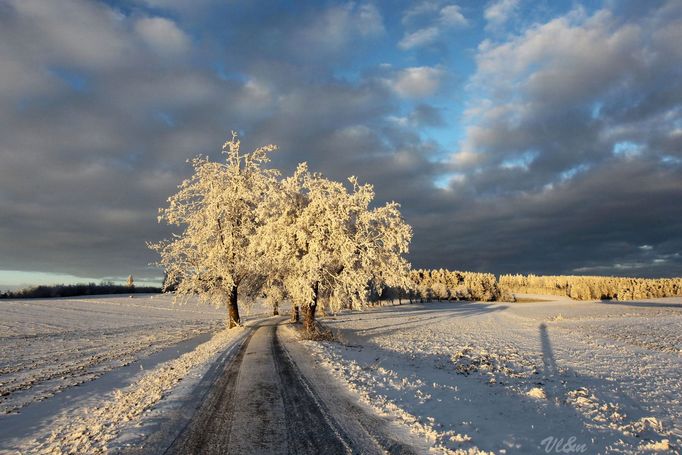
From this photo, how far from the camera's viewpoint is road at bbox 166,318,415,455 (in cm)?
823

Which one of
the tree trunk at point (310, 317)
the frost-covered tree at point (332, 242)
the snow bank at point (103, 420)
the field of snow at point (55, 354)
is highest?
the frost-covered tree at point (332, 242)

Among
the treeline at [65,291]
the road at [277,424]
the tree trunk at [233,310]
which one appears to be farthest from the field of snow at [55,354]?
the treeline at [65,291]

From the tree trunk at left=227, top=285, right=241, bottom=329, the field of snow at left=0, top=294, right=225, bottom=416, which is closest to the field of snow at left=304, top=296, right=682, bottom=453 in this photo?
the field of snow at left=0, top=294, right=225, bottom=416

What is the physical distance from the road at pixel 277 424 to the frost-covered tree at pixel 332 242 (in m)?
14.3

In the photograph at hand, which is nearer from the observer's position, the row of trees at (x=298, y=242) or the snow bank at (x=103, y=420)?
the snow bank at (x=103, y=420)

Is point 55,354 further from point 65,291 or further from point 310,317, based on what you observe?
point 65,291

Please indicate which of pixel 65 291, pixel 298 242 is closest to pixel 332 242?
pixel 298 242

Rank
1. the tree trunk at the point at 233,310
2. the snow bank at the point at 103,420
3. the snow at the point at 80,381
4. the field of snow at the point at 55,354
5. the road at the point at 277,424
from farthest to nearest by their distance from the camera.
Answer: the tree trunk at the point at 233,310 → the field of snow at the point at 55,354 → the snow at the point at 80,381 → the snow bank at the point at 103,420 → the road at the point at 277,424

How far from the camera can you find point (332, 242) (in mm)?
29391

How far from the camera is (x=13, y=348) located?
2952 cm

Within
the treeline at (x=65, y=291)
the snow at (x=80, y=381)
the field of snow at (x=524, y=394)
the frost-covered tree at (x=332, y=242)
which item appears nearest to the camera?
the field of snow at (x=524, y=394)

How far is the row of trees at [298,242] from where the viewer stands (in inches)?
1156

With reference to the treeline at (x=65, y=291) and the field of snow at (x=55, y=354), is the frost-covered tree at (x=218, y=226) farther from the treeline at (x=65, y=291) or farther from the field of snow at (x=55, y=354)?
the treeline at (x=65, y=291)

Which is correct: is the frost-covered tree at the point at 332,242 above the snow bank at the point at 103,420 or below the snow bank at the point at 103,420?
above
